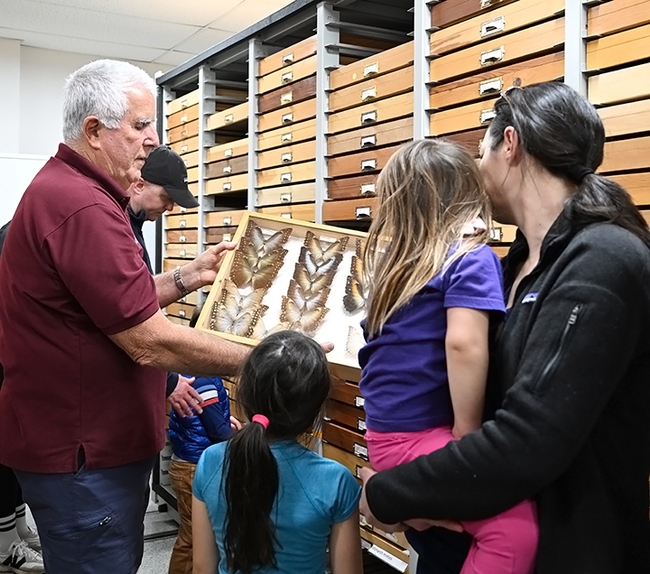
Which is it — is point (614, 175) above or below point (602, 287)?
above

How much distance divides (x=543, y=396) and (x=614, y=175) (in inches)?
32.1

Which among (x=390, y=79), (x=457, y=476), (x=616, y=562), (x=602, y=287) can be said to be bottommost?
(x=616, y=562)

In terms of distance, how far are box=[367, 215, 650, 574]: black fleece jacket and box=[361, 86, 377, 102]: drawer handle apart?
1.39m

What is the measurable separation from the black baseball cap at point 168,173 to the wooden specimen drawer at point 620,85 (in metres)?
1.95

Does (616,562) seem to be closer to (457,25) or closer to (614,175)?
(614,175)

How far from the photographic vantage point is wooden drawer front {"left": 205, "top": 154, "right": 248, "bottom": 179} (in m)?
3.34

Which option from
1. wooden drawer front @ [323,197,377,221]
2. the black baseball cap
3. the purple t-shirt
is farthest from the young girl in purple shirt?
the black baseball cap

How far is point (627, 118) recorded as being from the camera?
1.61 metres

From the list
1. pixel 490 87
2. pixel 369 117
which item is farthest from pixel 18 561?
pixel 490 87

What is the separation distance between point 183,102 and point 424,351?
10.0 ft

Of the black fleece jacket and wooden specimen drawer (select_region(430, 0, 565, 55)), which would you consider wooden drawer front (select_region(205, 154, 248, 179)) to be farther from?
the black fleece jacket

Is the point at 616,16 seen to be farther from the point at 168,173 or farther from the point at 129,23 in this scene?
the point at 129,23

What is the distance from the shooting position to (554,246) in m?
1.21

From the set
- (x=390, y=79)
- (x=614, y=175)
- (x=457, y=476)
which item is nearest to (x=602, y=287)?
(x=457, y=476)
